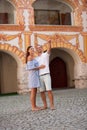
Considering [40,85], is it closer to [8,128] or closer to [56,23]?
[8,128]

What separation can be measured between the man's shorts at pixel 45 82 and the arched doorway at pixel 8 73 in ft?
44.8

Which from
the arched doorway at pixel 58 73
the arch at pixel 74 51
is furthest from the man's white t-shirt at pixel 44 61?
the arched doorway at pixel 58 73

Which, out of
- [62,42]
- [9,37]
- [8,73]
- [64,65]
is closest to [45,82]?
[9,37]

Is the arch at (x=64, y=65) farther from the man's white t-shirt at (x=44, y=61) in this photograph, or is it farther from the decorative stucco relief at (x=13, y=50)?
the man's white t-shirt at (x=44, y=61)

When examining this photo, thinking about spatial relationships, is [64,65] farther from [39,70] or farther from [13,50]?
[39,70]

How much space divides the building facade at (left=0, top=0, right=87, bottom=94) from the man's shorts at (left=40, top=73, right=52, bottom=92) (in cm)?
1099

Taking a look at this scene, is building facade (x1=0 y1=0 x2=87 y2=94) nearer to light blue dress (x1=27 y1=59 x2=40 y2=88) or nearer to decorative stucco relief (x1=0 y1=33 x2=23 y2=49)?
decorative stucco relief (x1=0 y1=33 x2=23 y2=49)

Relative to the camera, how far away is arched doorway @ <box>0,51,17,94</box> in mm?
23109

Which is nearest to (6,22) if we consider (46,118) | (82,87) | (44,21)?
(44,21)

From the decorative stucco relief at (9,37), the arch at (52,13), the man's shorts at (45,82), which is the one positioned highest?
the arch at (52,13)

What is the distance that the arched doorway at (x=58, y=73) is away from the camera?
2467cm

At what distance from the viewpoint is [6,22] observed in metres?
20.9

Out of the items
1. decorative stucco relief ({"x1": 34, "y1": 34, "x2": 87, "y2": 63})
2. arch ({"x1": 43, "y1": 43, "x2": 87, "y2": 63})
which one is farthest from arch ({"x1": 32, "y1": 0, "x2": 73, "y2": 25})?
arch ({"x1": 43, "y1": 43, "x2": 87, "y2": 63})

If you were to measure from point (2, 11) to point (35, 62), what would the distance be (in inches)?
477
